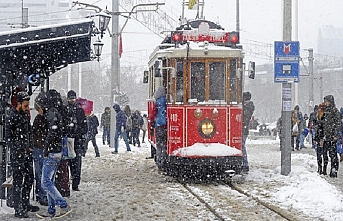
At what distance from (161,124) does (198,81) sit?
4.35ft

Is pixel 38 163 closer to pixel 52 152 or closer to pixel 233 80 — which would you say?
pixel 52 152

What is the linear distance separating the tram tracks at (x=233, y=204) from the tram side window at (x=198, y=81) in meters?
1.95

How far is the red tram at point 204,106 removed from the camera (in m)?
12.8

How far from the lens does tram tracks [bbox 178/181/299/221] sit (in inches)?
355

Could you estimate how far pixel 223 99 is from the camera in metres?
13.0

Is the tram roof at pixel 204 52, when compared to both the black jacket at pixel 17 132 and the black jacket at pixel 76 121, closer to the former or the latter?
the black jacket at pixel 76 121

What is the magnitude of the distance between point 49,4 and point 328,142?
115 metres

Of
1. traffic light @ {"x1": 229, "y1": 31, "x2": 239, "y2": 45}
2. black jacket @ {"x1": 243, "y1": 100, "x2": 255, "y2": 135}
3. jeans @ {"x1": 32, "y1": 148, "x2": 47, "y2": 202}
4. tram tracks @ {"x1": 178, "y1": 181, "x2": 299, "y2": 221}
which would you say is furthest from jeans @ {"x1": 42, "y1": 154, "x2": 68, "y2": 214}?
black jacket @ {"x1": 243, "y1": 100, "x2": 255, "y2": 135}

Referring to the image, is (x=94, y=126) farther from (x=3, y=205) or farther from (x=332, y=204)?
(x=332, y=204)

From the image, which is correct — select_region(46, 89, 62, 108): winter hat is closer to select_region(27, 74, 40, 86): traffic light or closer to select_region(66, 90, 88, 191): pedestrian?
select_region(66, 90, 88, 191): pedestrian

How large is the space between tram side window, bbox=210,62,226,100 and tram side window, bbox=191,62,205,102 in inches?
7.8

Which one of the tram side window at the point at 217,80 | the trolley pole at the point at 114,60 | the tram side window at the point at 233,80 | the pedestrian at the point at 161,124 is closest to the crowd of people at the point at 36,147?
the pedestrian at the point at 161,124

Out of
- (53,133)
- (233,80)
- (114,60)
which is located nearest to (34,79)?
(233,80)

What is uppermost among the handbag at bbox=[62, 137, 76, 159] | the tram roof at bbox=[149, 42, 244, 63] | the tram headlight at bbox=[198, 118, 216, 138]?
the tram roof at bbox=[149, 42, 244, 63]
